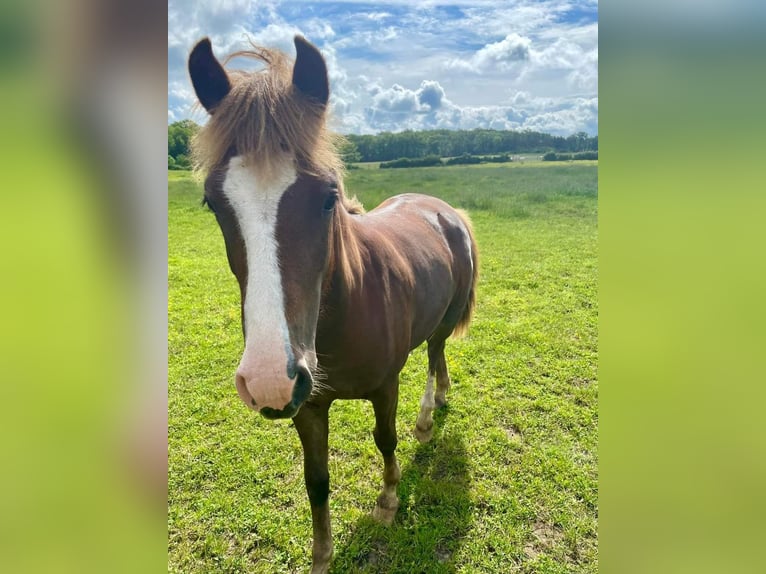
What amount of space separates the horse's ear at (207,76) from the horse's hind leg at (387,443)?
5.38ft

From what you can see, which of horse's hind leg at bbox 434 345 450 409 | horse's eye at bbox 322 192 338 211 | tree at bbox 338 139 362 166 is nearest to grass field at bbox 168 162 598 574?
horse's hind leg at bbox 434 345 450 409

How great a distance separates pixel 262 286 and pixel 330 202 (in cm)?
42

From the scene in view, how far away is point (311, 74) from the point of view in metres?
1.56

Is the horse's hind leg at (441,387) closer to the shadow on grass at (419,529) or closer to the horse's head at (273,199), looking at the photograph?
the shadow on grass at (419,529)

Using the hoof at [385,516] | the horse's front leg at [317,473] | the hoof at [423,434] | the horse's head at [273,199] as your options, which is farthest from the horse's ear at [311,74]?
the hoof at [423,434]

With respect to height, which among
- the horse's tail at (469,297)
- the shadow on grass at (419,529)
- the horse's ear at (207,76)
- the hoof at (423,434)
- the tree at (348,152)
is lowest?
the shadow on grass at (419,529)

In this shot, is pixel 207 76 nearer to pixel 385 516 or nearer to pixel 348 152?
pixel 348 152

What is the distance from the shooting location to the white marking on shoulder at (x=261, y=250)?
1.24m

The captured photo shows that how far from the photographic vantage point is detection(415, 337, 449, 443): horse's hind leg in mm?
3629

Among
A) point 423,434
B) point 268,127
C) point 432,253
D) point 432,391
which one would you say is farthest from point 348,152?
point 423,434
